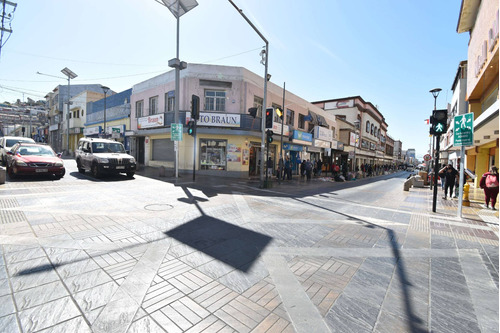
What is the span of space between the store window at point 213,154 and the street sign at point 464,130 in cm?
1315

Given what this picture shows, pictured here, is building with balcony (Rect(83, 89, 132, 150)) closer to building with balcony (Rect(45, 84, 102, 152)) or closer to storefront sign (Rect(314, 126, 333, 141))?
building with balcony (Rect(45, 84, 102, 152))

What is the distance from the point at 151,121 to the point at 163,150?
263cm

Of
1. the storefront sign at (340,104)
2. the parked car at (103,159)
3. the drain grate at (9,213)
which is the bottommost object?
the drain grate at (9,213)

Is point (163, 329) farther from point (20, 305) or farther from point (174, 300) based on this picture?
point (20, 305)

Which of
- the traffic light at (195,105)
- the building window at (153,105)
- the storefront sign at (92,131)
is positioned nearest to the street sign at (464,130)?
the traffic light at (195,105)

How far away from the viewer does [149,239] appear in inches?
163

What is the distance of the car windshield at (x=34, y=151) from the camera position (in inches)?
402

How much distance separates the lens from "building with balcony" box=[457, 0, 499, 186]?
9.04 meters

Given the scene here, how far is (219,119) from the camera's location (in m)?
16.2

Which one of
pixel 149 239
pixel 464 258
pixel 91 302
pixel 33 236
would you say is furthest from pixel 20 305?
pixel 464 258

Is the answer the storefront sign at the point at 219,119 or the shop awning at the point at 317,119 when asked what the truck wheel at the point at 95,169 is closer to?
the storefront sign at the point at 219,119

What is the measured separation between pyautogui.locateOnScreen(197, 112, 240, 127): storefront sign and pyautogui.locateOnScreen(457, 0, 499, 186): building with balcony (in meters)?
12.7

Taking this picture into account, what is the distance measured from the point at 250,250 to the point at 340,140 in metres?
32.2

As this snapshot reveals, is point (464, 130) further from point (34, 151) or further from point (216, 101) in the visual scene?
point (34, 151)
